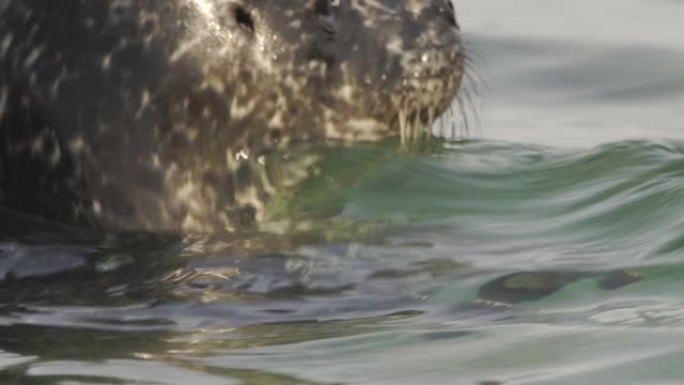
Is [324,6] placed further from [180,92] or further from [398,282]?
[398,282]

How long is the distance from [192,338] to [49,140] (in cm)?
106

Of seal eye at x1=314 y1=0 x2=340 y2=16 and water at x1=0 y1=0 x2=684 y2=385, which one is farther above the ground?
seal eye at x1=314 y1=0 x2=340 y2=16

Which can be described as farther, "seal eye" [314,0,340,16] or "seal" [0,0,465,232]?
"seal eye" [314,0,340,16]

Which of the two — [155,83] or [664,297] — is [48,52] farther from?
[664,297]

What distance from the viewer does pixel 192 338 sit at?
5680mm

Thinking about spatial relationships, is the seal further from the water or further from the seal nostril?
the water

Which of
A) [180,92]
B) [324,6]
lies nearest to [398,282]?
[180,92]

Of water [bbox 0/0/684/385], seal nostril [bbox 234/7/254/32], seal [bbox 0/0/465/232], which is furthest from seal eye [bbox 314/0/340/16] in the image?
water [bbox 0/0/684/385]

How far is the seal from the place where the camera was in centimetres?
637

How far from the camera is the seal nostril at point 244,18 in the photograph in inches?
254

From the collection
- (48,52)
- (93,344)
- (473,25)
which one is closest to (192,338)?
(93,344)

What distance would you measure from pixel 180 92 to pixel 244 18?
30 centimetres

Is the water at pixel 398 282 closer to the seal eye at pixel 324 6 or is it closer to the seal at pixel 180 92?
the seal at pixel 180 92

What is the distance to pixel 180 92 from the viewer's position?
252 inches
